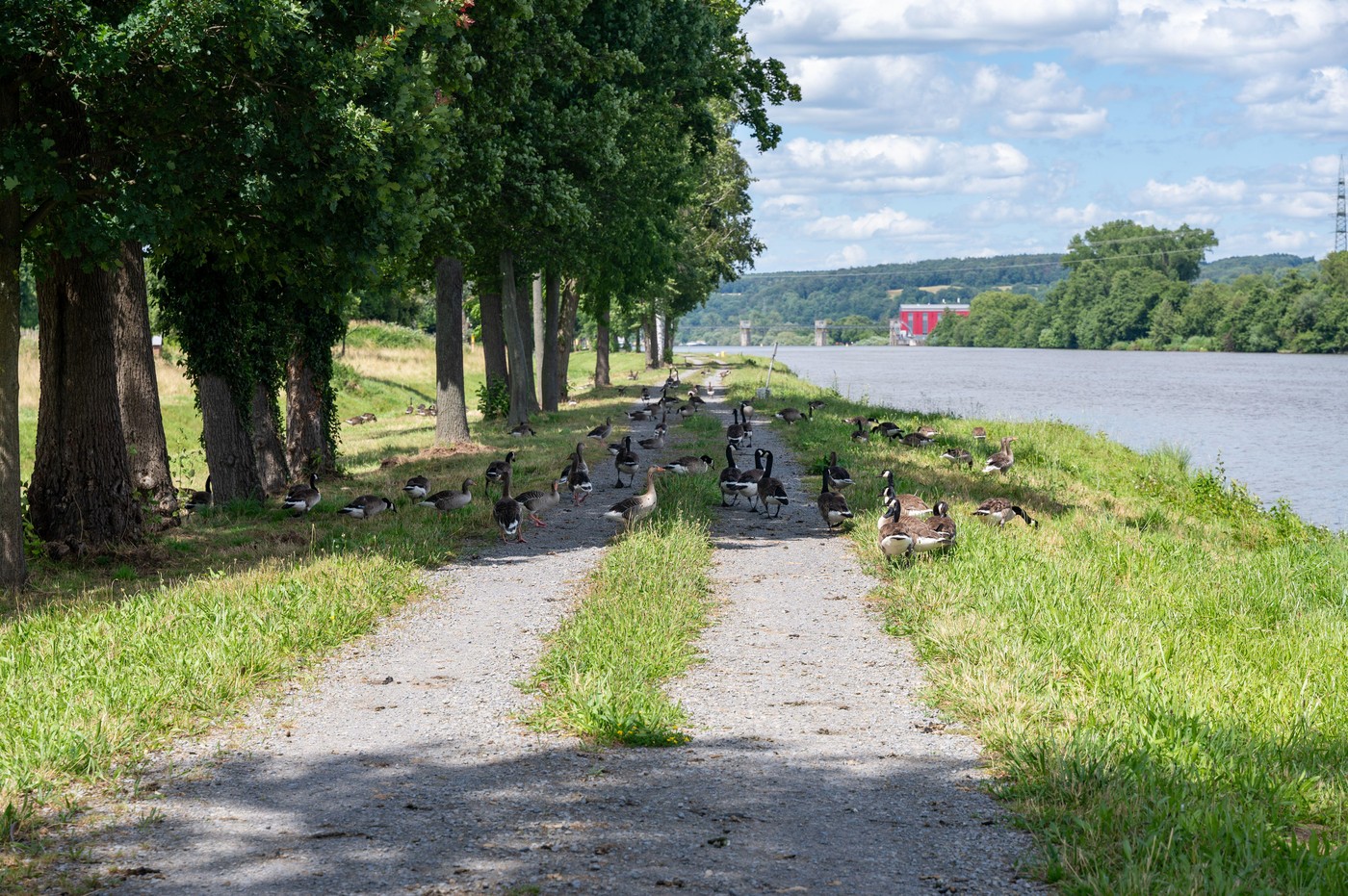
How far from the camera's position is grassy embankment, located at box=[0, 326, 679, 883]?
7.08m

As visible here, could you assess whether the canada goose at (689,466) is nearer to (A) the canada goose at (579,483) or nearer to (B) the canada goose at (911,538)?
(A) the canada goose at (579,483)

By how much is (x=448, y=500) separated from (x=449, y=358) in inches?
451

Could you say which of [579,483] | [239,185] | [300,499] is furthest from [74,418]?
[579,483]

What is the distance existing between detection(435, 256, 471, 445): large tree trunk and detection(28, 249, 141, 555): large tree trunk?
13739 mm

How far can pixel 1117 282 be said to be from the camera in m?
166

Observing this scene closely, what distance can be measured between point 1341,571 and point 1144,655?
21.4ft

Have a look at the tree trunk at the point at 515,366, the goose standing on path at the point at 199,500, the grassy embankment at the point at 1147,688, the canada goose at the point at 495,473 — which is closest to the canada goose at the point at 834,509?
the grassy embankment at the point at 1147,688

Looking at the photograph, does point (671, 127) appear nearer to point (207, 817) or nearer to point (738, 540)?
point (738, 540)

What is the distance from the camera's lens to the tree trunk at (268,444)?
2052cm

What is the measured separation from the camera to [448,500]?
703 inches

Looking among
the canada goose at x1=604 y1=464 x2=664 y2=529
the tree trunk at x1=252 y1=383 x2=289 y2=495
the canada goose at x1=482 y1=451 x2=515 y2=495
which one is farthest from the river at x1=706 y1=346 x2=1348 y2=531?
the tree trunk at x1=252 y1=383 x2=289 y2=495

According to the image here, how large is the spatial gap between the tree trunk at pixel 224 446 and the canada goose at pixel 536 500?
449 cm

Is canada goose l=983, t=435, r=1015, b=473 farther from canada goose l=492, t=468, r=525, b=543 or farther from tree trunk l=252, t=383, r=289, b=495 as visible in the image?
tree trunk l=252, t=383, r=289, b=495

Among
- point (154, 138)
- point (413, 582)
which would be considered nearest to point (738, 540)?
point (413, 582)
